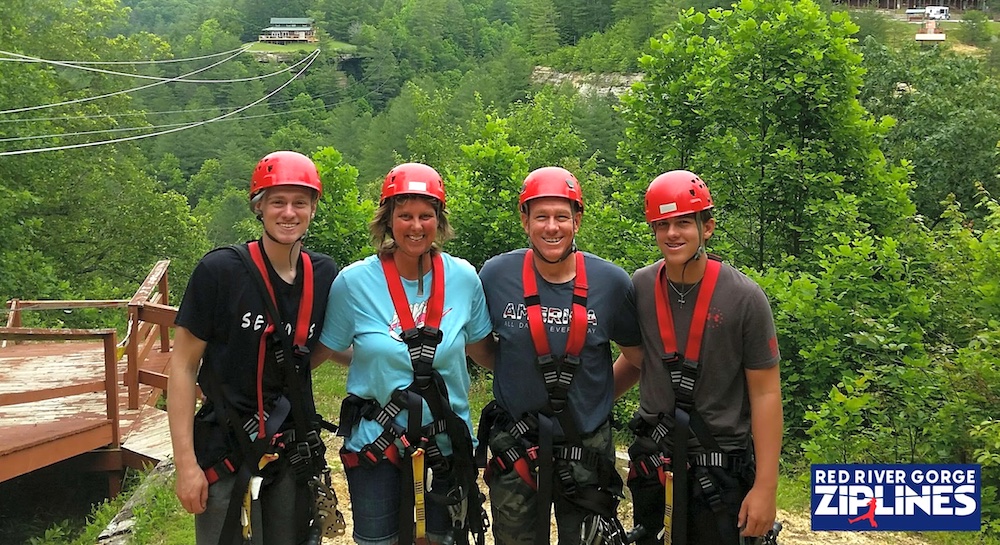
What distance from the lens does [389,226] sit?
3.49 metres

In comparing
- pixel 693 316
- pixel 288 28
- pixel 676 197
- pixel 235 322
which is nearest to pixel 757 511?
pixel 693 316

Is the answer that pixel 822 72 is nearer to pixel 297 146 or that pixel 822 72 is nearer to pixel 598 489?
pixel 598 489

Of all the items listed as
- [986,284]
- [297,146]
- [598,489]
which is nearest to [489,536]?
[598,489]

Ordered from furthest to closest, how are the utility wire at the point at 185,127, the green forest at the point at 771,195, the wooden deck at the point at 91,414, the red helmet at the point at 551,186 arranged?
the utility wire at the point at 185,127
the green forest at the point at 771,195
the wooden deck at the point at 91,414
the red helmet at the point at 551,186

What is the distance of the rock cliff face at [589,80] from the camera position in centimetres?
7775

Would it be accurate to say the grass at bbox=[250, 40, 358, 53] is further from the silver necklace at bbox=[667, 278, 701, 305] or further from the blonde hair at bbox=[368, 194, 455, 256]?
the silver necklace at bbox=[667, 278, 701, 305]

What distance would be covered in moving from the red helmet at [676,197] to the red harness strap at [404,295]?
0.93 m

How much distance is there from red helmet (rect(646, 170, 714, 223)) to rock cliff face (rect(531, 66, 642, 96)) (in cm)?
7148

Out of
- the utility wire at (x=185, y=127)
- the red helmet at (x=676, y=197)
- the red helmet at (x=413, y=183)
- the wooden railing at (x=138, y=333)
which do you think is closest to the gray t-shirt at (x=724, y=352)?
the red helmet at (x=676, y=197)

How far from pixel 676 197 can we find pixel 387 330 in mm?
1311

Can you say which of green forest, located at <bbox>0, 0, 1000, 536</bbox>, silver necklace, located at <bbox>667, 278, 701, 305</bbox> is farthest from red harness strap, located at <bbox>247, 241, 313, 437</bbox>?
green forest, located at <bbox>0, 0, 1000, 536</bbox>

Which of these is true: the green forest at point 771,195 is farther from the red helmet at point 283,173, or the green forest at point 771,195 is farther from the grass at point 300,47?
the grass at point 300,47

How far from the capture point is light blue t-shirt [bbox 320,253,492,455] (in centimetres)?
331

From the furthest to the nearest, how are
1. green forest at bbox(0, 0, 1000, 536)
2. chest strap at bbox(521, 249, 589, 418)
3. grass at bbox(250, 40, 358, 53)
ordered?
grass at bbox(250, 40, 358, 53) → green forest at bbox(0, 0, 1000, 536) → chest strap at bbox(521, 249, 589, 418)
